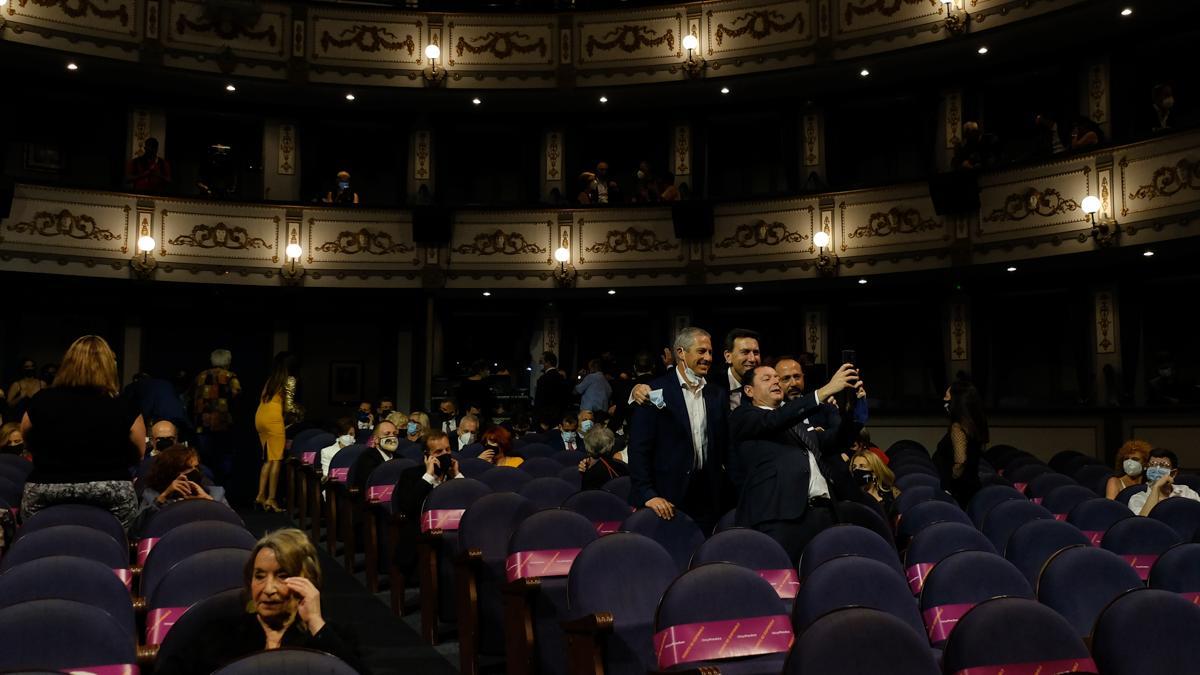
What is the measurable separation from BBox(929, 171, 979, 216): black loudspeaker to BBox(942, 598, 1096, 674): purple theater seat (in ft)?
35.3

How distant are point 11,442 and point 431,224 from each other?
25.8 ft

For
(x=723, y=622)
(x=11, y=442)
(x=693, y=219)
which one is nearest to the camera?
(x=723, y=622)

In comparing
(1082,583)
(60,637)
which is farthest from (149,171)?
(1082,583)

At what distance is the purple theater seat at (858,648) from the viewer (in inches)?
108

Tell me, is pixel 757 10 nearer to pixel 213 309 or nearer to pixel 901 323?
Answer: pixel 901 323

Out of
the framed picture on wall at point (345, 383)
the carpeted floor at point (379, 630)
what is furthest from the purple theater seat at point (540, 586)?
the framed picture on wall at point (345, 383)

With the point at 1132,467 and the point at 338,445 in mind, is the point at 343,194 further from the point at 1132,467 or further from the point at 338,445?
the point at 1132,467

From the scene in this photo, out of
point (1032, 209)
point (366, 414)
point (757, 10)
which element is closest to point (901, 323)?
point (1032, 209)

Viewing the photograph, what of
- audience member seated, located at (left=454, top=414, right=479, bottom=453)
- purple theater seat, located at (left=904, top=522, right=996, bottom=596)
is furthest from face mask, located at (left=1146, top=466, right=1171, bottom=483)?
audience member seated, located at (left=454, top=414, right=479, bottom=453)

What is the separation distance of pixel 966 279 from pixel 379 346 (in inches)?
352

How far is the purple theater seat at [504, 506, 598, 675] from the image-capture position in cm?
456

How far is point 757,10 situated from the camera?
14914 millimetres

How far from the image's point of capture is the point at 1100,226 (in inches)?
463

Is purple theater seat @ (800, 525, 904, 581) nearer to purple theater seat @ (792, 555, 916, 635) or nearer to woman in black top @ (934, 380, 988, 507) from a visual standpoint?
purple theater seat @ (792, 555, 916, 635)
